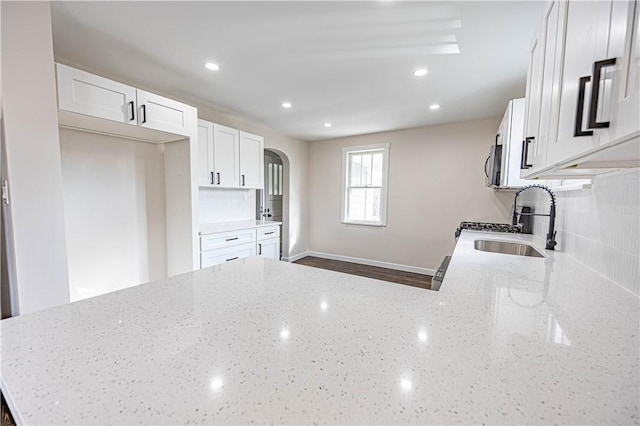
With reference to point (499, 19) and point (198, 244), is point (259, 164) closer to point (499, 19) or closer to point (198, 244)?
point (198, 244)

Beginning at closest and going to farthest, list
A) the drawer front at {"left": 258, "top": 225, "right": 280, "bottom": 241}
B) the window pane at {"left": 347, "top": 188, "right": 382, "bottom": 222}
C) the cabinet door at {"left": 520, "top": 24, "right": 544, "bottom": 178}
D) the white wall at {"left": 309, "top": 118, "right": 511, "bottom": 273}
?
the cabinet door at {"left": 520, "top": 24, "right": 544, "bottom": 178}, the drawer front at {"left": 258, "top": 225, "right": 280, "bottom": 241}, the white wall at {"left": 309, "top": 118, "right": 511, "bottom": 273}, the window pane at {"left": 347, "top": 188, "right": 382, "bottom": 222}

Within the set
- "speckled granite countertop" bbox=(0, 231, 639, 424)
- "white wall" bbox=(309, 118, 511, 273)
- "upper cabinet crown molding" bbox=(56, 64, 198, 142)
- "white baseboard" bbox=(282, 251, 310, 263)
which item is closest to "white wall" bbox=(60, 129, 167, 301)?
"upper cabinet crown molding" bbox=(56, 64, 198, 142)

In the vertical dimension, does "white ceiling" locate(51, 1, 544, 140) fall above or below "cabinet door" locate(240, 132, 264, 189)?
above

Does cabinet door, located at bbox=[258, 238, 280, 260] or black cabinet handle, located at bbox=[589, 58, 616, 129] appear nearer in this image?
black cabinet handle, located at bbox=[589, 58, 616, 129]

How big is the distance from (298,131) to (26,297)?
368 cm

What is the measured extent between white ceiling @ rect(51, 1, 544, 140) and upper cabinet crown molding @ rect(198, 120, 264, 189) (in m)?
0.39

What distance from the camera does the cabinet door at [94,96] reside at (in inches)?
65.8

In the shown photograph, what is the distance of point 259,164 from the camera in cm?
362

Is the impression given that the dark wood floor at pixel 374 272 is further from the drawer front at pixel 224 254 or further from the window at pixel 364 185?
the drawer front at pixel 224 254

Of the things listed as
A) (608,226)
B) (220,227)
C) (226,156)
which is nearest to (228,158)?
(226,156)

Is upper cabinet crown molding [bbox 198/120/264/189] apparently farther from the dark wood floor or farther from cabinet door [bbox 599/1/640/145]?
cabinet door [bbox 599/1/640/145]

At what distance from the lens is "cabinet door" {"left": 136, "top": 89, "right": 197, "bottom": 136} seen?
2.08 metres

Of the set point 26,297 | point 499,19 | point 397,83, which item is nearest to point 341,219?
point 397,83

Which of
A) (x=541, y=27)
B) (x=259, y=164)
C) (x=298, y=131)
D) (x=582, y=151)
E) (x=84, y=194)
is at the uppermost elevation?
(x=298, y=131)
